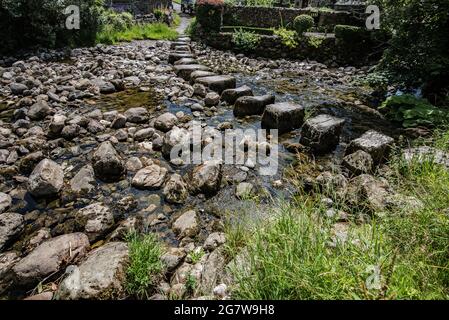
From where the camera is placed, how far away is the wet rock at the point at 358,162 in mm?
3844

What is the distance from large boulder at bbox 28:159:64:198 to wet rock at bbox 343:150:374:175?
13.6 ft

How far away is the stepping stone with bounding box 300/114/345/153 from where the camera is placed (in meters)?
4.73

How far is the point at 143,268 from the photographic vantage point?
2242mm

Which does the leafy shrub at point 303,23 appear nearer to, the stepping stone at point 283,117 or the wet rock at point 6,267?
the stepping stone at point 283,117

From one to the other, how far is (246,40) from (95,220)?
12004 mm

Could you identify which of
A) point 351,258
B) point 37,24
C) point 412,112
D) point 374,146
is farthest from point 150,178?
point 37,24

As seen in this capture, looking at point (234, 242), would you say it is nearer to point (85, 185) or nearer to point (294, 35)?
point (85, 185)

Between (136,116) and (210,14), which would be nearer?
(136,116)

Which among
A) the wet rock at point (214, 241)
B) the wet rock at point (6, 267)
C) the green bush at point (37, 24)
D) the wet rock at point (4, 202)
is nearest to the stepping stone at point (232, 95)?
the wet rock at point (214, 241)

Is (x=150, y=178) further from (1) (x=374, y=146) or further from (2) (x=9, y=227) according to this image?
(1) (x=374, y=146)

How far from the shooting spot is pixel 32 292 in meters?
2.26

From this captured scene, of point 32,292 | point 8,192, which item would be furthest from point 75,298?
point 8,192
